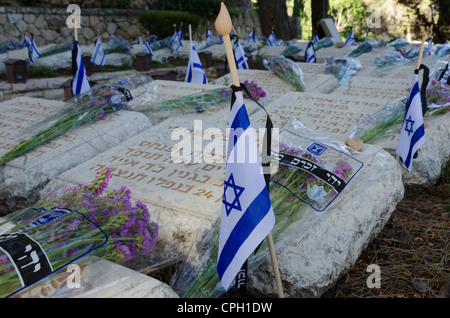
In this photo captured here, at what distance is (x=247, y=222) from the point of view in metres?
2.00

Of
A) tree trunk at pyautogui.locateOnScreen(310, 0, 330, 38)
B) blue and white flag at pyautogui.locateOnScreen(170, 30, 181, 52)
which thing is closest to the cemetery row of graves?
blue and white flag at pyautogui.locateOnScreen(170, 30, 181, 52)

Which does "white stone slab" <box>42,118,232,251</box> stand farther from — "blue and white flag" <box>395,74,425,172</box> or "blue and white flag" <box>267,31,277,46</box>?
"blue and white flag" <box>267,31,277,46</box>

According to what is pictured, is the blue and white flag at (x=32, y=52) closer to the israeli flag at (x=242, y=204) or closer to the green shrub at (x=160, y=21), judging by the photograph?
the green shrub at (x=160, y=21)

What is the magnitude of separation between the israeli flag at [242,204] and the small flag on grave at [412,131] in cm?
195

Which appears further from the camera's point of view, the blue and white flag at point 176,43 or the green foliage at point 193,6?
the green foliage at point 193,6

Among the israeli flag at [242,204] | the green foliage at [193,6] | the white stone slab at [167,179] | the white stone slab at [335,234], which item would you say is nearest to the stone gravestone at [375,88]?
the white stone slab at [167,179]

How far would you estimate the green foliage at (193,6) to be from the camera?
18.4 meters

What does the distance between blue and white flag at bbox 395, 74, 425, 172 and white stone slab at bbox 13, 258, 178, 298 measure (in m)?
2.39

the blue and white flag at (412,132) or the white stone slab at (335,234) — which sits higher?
the blue and white flag at (412,132)

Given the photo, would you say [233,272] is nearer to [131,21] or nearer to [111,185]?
[111,185]

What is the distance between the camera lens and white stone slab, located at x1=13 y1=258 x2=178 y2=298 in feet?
5.87

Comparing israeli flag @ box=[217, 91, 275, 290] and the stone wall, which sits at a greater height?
the stone wall

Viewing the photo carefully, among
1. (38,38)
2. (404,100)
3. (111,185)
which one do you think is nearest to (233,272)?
(111,185)

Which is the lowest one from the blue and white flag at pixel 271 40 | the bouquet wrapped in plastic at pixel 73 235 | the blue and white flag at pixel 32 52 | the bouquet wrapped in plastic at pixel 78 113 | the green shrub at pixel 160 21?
the bouquet wrapped in plastic at pixel 73 235
